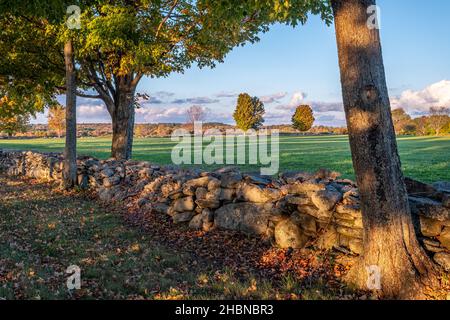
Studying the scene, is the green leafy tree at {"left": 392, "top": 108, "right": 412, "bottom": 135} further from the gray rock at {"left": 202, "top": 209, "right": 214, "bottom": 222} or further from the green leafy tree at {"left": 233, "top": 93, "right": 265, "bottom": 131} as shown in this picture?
the gray rock at {"left": 202, "top": 209, "right": 214, "bottom": 222}

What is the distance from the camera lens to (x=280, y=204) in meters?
7.88

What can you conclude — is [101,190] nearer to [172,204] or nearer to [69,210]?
[69,210]

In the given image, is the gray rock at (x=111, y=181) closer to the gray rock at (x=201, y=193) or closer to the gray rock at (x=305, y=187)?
the gray rock at (x=201, y=193)

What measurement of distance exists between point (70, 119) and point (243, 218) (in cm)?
1003

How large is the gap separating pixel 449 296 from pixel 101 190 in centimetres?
1179

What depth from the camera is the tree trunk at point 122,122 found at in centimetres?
1738

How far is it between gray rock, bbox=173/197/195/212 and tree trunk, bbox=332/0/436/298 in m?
5.54

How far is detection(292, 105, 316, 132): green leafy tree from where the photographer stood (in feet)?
309

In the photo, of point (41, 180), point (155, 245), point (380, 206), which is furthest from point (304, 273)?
point (41, 180)

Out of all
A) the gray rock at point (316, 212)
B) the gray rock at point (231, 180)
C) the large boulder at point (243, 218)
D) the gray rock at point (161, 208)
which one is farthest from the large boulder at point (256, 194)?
the gray rock at point (161, 208)

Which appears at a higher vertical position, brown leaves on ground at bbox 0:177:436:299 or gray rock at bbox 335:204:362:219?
gray rock at bbox 335:204:362:219

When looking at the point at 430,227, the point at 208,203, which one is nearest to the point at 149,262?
the point at 208,203

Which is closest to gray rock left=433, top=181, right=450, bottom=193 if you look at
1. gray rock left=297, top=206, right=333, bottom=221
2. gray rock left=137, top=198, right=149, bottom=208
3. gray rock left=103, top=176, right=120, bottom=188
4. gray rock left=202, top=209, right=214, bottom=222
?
gray rock left=297, top=206, right=333, bottom=221

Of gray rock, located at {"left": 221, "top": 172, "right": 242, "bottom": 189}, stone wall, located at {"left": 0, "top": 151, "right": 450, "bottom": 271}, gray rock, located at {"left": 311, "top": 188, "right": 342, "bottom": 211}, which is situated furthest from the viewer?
gray rock, located at {"left": 221, "top": 172, "right": 242, "bottom": 189}
